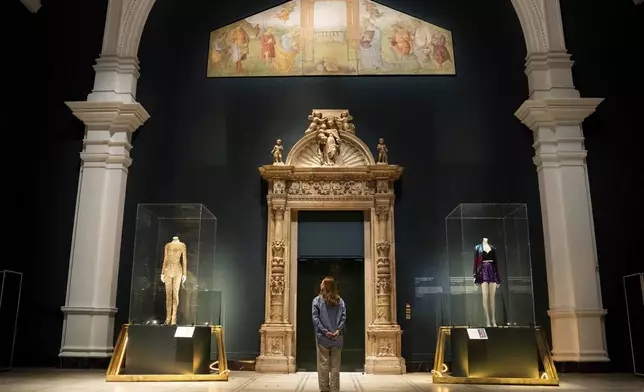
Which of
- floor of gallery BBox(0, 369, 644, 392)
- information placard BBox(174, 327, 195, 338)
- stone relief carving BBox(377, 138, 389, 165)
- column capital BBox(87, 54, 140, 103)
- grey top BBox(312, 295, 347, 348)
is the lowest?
floor of gallery BBox(0, 369, 644, 392)

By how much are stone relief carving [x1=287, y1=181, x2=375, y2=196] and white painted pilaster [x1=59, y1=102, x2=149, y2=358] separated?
3.70 metres

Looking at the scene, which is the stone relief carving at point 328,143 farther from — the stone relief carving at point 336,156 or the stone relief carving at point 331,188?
the stone relief carving at point 331,188

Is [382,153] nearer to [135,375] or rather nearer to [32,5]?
[135,375]

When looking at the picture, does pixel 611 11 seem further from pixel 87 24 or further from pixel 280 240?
pixel 87 24

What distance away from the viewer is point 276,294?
35.5ft

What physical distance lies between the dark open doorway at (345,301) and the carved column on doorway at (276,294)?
1.44 ft

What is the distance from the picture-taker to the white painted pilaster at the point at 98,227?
10.6 m

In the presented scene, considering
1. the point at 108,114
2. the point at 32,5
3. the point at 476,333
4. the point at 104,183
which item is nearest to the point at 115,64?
the point at 108,114

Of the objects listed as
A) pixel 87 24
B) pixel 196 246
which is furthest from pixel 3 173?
pixel 196 246

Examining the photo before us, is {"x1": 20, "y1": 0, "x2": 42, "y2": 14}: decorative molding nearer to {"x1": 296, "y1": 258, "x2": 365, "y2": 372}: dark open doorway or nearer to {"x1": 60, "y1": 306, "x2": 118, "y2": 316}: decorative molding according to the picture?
{"x1": 60, "y1": 306, "x2": 118, "y2": 316}: decorative molding

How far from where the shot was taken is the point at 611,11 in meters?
12.1

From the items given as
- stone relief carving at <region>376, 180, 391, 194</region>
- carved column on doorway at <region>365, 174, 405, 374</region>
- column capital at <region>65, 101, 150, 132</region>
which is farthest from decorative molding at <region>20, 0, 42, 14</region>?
stone relief carving at <region>376, 180, 391, 194</region>

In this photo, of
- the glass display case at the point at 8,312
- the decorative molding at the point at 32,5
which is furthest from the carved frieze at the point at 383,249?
the decorative molding at the point at 32,5

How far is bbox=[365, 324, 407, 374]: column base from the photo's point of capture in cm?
1038
